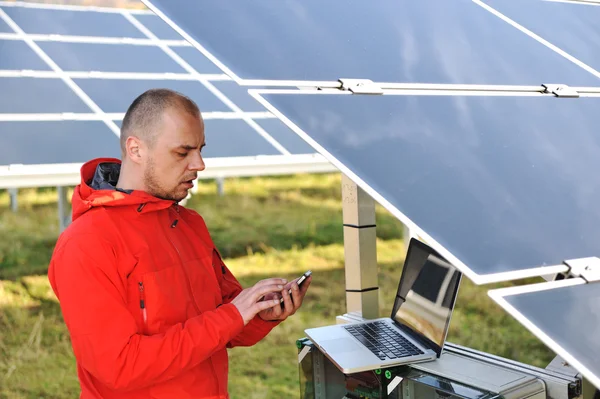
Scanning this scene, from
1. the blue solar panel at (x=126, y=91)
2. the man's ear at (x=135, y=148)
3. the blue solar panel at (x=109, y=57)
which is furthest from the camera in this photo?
the blue solar panel at (x=109, y=57)

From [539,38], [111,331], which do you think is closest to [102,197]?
[111,331]

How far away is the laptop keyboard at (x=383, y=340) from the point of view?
3009 mm

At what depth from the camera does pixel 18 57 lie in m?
6.79

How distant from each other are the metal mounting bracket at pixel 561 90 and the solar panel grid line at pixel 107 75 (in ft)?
15.6

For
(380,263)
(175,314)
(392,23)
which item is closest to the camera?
(175,314)

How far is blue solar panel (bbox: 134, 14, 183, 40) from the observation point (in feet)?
26.7

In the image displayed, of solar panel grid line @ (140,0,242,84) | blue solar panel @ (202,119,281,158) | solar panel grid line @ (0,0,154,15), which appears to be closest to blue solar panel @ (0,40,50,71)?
solar panel grid line @ (0,0,154,15)

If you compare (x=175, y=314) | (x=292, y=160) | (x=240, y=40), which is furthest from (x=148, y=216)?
(x=292, y=160)

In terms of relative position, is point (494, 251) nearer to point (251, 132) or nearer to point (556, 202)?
point (556, 202)

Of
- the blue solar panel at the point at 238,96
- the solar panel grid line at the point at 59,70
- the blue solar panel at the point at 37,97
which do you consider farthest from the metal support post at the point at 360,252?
the blue solar panel at the point at 238,96

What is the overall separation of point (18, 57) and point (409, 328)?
5154mm

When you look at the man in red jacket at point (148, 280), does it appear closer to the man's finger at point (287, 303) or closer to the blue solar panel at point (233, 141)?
the man's finger at point (287, 303)

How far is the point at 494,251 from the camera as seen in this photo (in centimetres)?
157

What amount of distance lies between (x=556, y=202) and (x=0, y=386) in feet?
18.2
